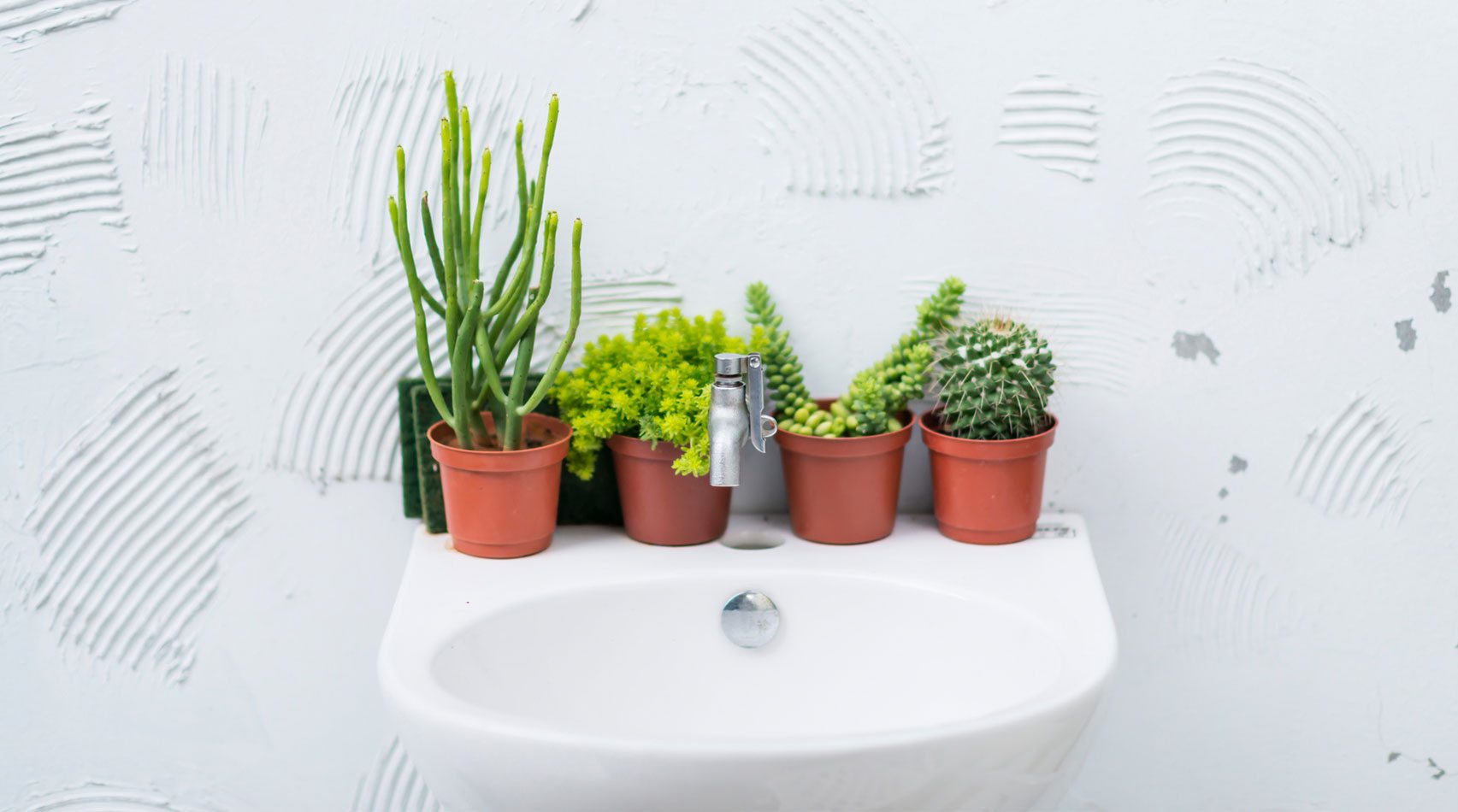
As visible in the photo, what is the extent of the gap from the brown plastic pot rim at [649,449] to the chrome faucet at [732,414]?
6cm

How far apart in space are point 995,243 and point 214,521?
2.25ft

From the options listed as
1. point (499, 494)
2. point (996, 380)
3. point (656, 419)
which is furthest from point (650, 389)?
point (996, 380)

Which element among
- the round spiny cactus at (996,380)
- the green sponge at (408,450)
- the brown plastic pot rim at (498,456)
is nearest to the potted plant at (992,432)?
the round spiny cactus at (996,380)

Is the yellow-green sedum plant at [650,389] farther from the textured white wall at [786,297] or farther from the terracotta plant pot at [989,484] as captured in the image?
the terracotta plant pot at [989,484]

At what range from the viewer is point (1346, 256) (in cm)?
94

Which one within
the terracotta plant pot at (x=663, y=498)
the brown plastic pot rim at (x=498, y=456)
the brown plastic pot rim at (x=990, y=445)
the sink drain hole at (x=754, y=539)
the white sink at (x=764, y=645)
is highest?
the brown plastic pot rim at (x=990, y=445)

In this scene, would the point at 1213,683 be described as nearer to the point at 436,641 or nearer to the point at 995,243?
the point at 995,243

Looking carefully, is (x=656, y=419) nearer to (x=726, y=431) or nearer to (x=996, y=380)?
(x=726, y=431)

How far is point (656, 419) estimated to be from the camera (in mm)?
873

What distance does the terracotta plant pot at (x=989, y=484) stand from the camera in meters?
0.89

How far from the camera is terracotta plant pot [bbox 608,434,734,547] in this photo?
898mm

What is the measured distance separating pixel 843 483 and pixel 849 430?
0.14ft

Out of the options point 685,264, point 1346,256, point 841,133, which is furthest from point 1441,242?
point 685,264

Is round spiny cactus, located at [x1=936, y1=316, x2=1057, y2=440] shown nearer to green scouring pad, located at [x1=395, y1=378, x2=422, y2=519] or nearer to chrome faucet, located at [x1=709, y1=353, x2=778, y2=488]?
chrome faucet, located at [x1=709, y1=353, x2=778, y2=488]
